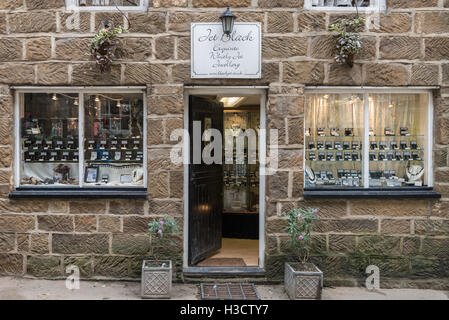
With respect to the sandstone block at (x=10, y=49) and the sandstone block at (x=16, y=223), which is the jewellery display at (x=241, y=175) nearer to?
the sandstone block at (x=16, y=223)

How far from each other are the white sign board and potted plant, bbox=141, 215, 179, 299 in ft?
7.06

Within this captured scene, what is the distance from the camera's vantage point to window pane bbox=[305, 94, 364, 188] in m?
6.17

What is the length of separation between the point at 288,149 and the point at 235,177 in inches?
112

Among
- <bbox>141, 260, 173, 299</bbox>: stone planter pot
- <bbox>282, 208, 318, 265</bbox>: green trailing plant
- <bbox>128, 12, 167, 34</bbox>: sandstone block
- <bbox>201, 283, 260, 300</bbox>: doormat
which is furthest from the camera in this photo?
<bbox>128, 12, 167, 34</bbox>: sandstone block

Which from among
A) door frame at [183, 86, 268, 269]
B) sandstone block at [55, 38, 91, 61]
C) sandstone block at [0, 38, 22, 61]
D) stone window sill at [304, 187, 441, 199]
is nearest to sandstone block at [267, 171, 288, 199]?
door frame at [183, 86, 268, 269]

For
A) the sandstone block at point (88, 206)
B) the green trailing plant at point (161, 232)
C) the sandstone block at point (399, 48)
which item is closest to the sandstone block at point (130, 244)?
the green trailing plant at point (161, 232)

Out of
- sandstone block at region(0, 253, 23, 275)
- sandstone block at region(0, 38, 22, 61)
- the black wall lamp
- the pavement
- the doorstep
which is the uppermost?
the black wall lamp

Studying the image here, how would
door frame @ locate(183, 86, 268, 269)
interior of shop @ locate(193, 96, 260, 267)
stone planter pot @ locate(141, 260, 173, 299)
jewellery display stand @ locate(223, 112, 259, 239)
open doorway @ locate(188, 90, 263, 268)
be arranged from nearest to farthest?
stone planter pot @ locate(141, 260, 173, 299)
door frame @ locate(183, 86, 268, 269)
open doorway @ locate(188, 90, 263, 268)
interior of shop @ locate(193, 96, 260, 267)
jewellery display stand @ locate(223, 112, 259, 239)

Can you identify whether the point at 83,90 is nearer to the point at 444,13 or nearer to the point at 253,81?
the point at 253,81

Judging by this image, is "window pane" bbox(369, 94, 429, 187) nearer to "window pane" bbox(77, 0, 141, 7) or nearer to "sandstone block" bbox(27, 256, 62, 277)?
"window pane" bbox(77, 0, 141, 7)

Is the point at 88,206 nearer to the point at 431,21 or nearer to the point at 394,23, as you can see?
the point at 394,23

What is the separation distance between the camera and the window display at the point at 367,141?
6156mm

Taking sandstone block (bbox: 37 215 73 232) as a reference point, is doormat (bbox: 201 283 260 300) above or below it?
below

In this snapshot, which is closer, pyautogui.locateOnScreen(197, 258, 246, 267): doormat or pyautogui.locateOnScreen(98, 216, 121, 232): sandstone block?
pyautogui.locateOnScreen(98, 216, 121, 232): sandstone block
